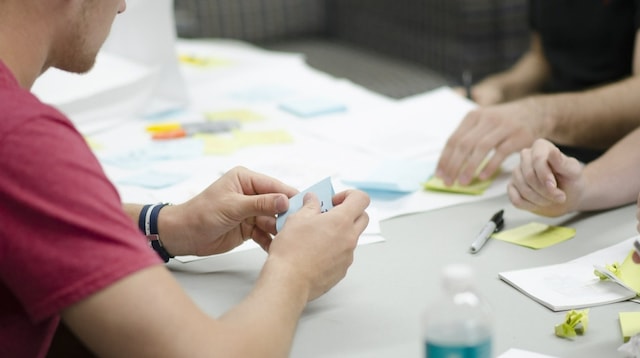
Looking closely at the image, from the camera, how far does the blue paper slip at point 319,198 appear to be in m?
1.13

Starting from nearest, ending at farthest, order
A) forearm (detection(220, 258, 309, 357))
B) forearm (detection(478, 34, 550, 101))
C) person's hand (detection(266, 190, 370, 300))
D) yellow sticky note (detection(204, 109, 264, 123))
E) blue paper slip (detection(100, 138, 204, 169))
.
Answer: forearm (detection(220, 258, 309, 357)) < person's hand (detection(266, 190, 370, 300)) < blue paper slip (detection(100, 138, 204, 169)) < yellow sticky note (detection(204, 109, 264, 123)) < forearm (detection(478, 34, 550, 101))

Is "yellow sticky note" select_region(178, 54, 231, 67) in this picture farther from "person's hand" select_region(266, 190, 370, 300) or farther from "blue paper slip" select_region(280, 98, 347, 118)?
"person's hand" select_region(266, 190, 370, 300)

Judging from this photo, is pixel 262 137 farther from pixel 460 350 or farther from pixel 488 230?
pixel 460 350

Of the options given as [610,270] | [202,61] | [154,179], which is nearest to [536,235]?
[610,270]

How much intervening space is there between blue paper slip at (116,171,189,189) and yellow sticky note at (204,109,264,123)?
387mm

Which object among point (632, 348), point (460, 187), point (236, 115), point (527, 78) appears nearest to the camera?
point (632, 348)

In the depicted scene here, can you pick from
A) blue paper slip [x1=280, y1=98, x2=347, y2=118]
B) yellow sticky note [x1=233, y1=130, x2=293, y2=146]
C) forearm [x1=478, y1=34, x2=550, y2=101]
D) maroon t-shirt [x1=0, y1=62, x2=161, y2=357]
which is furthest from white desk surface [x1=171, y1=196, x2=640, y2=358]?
forearm [x1=478, y1=34, x2=550, y2=101]

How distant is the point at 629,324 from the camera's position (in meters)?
1.00

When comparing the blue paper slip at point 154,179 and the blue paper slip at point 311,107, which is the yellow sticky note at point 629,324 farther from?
the blue paper slip at point 311,107

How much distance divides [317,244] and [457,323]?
0.28 m

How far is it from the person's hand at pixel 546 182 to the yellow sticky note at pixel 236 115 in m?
0.79

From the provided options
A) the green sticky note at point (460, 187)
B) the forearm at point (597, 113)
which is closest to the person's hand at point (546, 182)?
the green sticky note at point (460, 187)

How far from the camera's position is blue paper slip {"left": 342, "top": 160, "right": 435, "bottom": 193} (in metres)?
1.48

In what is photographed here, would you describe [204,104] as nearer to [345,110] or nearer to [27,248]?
[345,110]
